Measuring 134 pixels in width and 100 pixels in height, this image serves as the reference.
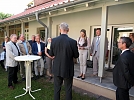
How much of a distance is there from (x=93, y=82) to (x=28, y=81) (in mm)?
1916

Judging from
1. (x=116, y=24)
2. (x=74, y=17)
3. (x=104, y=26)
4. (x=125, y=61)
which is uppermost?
(x=74, y=17)

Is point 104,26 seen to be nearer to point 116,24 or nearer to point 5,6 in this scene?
point 116,24

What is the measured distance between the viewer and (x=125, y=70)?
7.20ft

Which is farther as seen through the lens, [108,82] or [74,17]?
[74,17]

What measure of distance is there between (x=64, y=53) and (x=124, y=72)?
3.82ft

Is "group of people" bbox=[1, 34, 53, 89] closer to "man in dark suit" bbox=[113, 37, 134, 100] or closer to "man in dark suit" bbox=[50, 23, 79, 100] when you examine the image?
"man in dark suit" bbox=[50, 23, 79, 100]

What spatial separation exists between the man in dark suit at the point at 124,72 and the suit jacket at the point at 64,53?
A: 892 millimetres

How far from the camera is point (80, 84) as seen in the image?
13.4 ft

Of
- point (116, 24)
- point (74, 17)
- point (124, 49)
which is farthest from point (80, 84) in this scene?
point (74, 17)

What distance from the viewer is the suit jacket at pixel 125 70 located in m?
2.19

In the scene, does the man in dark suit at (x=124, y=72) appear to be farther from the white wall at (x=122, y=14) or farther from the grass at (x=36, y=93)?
the white wall at (x=122, y=14)

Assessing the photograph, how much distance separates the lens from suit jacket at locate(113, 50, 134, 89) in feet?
7.18

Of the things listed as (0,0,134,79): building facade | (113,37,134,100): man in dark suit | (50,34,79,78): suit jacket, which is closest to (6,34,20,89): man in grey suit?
(0,0,134,79): building facade

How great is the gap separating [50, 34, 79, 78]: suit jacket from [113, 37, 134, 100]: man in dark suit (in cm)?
89
